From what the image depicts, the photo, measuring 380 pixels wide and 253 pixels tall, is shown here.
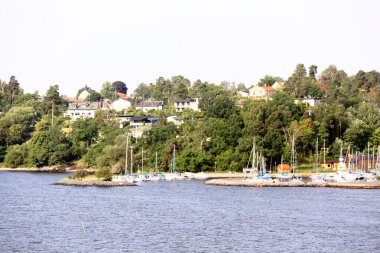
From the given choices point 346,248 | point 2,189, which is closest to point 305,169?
point 2,189

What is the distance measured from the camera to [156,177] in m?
97.6

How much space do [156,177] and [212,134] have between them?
1549 cm

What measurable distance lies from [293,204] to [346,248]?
23688 millimetres

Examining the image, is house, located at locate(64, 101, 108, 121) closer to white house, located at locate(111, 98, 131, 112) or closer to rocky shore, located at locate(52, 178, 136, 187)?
white house, located at locate(111, 98, 131, 112)

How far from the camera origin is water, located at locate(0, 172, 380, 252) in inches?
1784

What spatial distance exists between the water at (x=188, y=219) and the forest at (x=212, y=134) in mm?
18665

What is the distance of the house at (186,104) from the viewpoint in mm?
146250

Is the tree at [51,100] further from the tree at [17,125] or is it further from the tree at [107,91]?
the tree at [107,91]

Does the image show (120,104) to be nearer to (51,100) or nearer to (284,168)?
(51,100)

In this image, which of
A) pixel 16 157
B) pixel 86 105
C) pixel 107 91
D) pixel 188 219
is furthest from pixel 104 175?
pixel 107 91

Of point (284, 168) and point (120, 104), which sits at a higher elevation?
point (120, 104)

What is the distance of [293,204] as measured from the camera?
224 feet

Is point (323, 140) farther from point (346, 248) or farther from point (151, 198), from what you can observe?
point (346, 248)

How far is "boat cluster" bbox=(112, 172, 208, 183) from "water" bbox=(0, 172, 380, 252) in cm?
687
